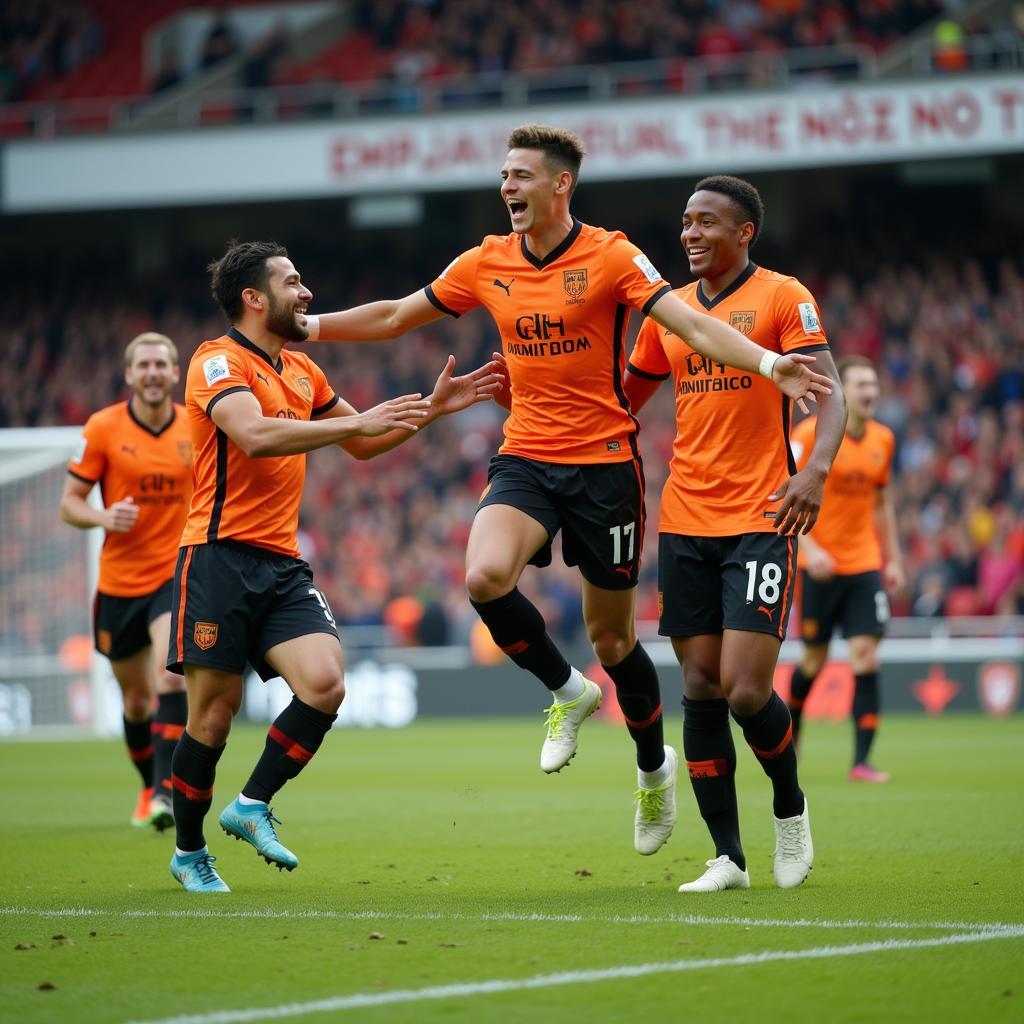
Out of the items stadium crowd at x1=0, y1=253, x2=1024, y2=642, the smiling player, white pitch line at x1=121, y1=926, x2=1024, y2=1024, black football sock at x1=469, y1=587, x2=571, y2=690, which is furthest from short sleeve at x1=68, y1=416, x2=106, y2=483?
stadium crowd at x1=0, y1=253, x2=1024, y2=642

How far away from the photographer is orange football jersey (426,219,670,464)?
7.10m

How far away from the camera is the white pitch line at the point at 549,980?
439 centimetres

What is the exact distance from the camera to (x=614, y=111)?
27.4m

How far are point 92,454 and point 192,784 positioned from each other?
12.1 feet

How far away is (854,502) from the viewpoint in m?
12.1

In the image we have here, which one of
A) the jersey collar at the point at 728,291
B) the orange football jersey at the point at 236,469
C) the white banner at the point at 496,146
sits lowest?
the orange football jersey at the point at 236,469

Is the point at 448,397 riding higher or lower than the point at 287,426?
higher

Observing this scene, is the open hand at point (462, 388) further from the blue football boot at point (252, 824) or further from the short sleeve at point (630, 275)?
the blue football boot at point (252, 824)

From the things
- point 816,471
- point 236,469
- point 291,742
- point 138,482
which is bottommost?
point 291,742

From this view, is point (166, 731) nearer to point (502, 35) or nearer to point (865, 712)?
point (865, 712)

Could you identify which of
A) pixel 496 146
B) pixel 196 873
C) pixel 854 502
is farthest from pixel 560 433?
pixel 496 146

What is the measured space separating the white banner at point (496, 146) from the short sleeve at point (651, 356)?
66.0 ft

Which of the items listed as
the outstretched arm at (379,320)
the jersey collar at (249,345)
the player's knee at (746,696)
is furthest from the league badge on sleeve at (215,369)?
the player's knee at (746,696)

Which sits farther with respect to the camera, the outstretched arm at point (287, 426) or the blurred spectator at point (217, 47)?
the blurred spectator at point (217, 47)
